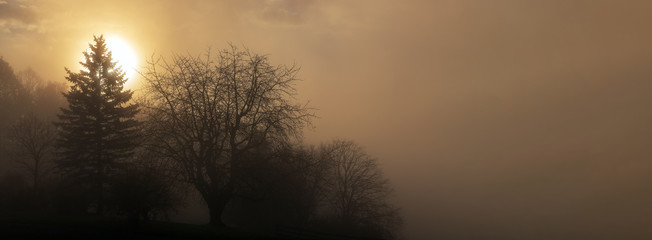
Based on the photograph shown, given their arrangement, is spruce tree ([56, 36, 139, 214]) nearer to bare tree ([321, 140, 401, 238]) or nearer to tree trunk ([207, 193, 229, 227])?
tree trunk ([207, 193, 229, 227])

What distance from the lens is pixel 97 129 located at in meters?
40.2

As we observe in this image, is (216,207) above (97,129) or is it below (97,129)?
below

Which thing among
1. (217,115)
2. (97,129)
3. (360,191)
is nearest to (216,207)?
(217,115)

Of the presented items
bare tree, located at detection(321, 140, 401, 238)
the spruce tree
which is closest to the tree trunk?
the spruce tree

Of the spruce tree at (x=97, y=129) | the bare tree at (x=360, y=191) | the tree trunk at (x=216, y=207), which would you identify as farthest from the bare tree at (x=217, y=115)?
the bare tree at (x=360, y=191)

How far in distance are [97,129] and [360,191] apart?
31640mm

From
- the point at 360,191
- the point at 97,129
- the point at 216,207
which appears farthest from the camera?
the point at 360,191

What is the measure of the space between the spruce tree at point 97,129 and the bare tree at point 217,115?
18.0 m

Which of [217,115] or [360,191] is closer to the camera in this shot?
[217,115]

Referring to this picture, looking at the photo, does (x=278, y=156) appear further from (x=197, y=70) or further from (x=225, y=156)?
(x=197, y=70)

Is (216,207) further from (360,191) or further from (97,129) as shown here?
(360,191)

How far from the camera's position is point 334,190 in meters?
55.8

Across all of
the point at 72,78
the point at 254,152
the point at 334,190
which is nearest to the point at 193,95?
the point at 254,152

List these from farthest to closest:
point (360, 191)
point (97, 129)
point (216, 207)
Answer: point (360, 191), point (97, 129), point (216, 207)
